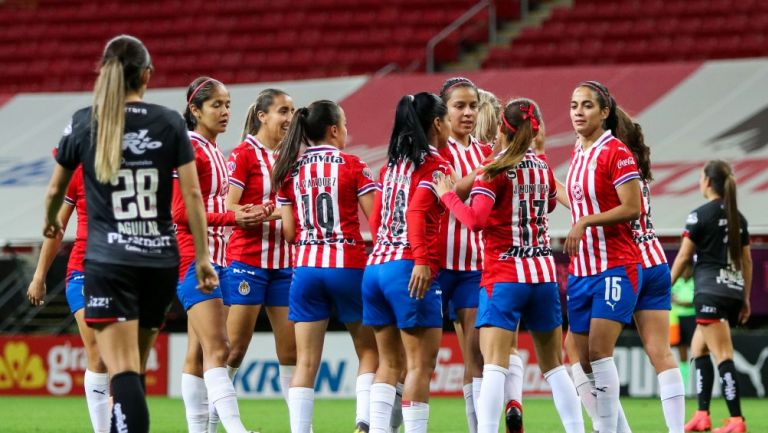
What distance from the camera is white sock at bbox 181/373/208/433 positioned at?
7.43 metres

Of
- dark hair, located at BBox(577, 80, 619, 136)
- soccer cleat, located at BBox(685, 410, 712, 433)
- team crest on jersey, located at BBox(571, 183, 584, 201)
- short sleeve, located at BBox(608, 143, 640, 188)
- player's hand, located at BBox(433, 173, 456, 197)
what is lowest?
soccer cleat, located at BBox(685, 410, 712, 433)

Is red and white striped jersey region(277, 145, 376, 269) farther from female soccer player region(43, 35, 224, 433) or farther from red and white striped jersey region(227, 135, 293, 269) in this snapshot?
female soccer player region(43, 35, 224, 433)

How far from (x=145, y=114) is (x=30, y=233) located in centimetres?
1055

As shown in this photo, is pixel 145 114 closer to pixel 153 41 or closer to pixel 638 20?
pixel 638 20

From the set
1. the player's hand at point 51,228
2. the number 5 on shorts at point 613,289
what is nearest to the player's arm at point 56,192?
the player's hand at point 51,228

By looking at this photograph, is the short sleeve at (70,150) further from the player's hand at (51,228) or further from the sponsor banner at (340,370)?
the sponsor banner at (340,370)

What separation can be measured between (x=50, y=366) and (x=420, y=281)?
32.4 ft

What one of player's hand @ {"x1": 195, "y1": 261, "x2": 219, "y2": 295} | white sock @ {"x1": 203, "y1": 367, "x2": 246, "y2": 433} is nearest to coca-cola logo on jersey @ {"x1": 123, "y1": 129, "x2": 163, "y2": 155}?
player's hand @ {"x1": 195, "y1": 261, "x2": 219, "y2": 295}

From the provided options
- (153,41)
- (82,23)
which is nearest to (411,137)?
(153,41)

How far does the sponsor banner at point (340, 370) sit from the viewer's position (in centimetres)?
1441

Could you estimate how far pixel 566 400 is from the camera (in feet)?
22.4

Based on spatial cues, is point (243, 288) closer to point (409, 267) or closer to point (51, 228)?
point (409, 267)

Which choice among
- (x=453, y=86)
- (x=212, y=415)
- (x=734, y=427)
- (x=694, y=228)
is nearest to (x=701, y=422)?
(x=734, y=427)

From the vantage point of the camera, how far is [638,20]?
19.4 metres
